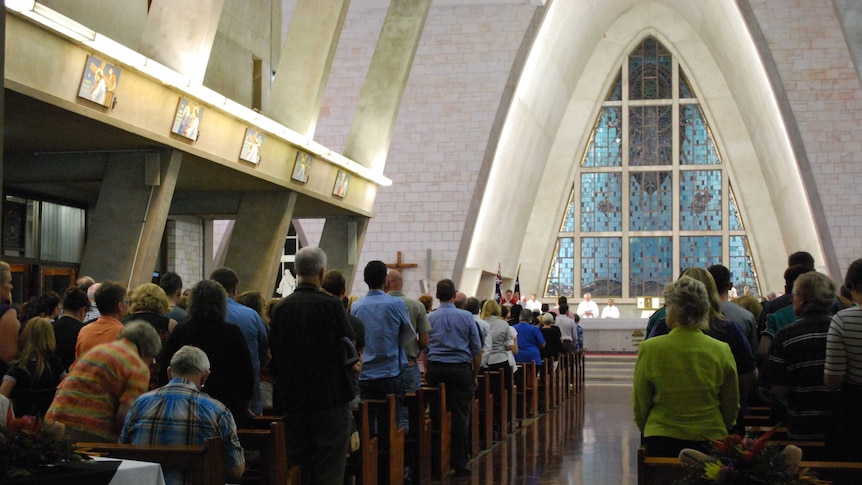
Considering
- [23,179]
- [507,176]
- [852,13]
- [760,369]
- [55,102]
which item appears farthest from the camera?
[507,176]

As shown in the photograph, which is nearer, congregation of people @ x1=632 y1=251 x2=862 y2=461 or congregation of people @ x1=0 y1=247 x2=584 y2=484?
congregation of people @ x1=0 y1=247 x2=584 y2=484

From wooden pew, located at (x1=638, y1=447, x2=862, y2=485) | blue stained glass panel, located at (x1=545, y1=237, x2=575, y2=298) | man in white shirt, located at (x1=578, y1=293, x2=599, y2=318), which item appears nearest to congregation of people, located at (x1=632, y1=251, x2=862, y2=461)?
wooden pew, located at (x1=638, y1=447, x2=862, y2=485)

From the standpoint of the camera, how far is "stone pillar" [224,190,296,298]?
37.8 feet

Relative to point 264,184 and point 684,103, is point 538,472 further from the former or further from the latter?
point 684,103

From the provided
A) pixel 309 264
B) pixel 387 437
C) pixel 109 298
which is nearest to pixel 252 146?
pixel 387 437

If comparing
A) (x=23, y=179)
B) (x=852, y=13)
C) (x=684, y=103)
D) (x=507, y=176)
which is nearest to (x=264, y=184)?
(x=23, y=179)

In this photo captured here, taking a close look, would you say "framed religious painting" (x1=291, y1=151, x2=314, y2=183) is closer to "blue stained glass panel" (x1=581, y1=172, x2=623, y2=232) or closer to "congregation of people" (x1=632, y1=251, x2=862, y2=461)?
"congregation of people" (x1=632, y1=251, x2=862, y2=461)

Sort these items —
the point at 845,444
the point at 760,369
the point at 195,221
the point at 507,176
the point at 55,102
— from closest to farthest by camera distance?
the point at 845,444 < the point at 760,369 < the point at 55,102 < the point at 195,221 < the point at 507,176

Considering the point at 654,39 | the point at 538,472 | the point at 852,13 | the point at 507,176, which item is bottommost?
the point at 538,472

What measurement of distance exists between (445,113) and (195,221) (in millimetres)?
6324

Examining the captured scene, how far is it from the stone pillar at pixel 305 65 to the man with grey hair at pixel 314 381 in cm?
692

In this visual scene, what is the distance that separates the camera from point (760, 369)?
5.69m

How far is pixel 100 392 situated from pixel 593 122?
84.4 ft

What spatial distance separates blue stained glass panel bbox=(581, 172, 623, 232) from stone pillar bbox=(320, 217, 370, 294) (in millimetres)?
15079
